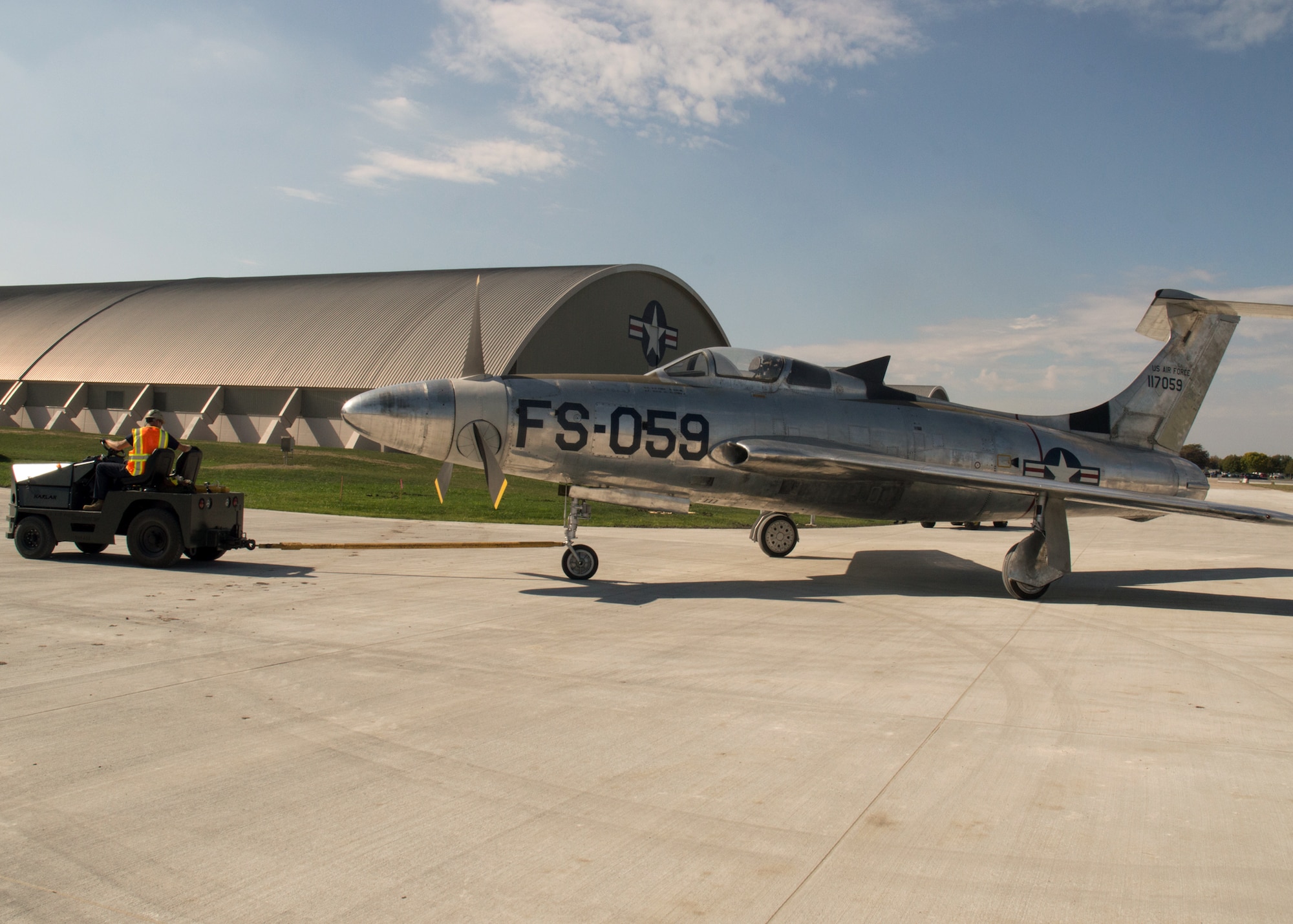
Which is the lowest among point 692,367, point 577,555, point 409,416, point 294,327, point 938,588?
point 938,588

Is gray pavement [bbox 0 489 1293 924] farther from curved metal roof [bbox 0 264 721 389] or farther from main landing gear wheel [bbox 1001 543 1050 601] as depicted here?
curved metal roof [bbox 0 264 721 389]

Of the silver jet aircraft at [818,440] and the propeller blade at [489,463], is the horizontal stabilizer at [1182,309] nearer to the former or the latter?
the silver jet aircraft at [818,440]

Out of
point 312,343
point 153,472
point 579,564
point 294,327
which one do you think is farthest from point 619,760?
point 294,327

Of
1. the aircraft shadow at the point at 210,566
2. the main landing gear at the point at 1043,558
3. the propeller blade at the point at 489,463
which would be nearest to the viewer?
the propeller blade at the point at 489,463

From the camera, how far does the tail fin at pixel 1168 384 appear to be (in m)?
14.9

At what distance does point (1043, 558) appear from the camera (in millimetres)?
11891

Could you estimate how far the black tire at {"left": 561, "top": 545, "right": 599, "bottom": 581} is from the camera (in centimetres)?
1158

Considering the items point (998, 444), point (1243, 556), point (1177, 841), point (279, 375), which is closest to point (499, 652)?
point (1177, 841)

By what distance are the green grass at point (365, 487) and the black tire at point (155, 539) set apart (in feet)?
31.4

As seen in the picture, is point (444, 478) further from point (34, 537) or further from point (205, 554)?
point (34, 537)

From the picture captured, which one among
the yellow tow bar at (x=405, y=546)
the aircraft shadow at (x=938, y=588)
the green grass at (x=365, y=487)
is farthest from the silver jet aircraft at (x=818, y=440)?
the green grass at (x=365, y=487)

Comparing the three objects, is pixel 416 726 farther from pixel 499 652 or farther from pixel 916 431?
pixel 916 431

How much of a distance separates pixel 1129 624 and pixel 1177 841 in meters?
6.95

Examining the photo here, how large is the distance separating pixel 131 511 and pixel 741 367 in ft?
28.9
